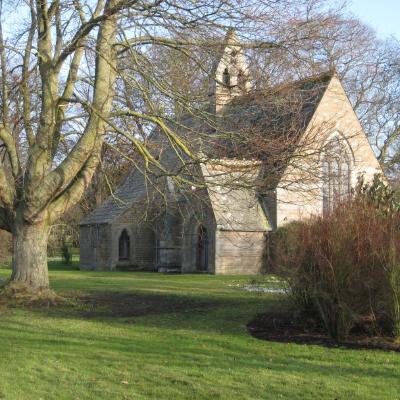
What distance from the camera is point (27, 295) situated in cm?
1476

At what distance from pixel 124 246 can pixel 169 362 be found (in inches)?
1067

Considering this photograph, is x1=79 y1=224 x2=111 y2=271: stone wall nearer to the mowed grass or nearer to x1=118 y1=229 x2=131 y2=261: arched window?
x1=118 y1=229 x2=131 y2=261: arched window

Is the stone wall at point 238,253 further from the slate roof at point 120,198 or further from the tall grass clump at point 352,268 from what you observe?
the tall grass clump at point 352,268

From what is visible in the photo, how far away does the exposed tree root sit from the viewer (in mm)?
14484

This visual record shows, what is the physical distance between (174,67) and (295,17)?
11.0 feet

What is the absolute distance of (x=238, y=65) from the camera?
13.1 metres

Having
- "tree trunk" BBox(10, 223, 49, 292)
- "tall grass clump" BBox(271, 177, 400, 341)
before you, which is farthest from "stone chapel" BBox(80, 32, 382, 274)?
"tree trunk" BBox(10, 223, 49, 292)

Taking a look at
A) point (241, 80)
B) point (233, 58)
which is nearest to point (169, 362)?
point (241, 80)

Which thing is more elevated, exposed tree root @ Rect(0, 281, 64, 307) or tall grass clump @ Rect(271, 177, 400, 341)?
tall grass clump @ Rect(271, 177, 400, 341)

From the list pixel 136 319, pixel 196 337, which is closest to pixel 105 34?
pixel 136 319

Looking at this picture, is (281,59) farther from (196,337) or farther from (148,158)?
(196,337)

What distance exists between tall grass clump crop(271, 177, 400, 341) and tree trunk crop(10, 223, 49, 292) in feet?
23.3

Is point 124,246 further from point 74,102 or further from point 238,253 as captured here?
point 74,102

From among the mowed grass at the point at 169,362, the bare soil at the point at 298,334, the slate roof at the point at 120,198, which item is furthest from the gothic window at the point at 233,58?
the slate roof at the point at 120,198
